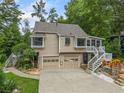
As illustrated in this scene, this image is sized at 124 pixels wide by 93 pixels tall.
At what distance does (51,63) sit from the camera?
138 feet

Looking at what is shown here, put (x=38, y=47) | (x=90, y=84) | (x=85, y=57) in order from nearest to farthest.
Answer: (x=90, y=84), (x=38, y=47), (x=85, y=57)

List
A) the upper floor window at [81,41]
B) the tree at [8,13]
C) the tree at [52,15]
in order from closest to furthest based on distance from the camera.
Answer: the upper floor window at [81,41]
the tree at [8,13]
the tree at [52,15]

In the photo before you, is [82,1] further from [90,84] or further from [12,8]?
[90,84]

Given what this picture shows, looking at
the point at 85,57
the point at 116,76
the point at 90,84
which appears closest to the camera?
the point at 90,84

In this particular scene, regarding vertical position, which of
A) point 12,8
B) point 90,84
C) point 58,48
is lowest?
point 90,84

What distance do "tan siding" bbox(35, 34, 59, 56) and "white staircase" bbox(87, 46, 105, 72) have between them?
499 cm

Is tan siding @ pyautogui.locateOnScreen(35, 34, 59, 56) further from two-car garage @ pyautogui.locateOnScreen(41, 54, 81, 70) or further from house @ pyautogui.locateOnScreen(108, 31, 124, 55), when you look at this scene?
house @ pyautogui.locateOnScreen(108, 31, 124, 55)

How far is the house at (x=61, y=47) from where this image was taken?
135 feet

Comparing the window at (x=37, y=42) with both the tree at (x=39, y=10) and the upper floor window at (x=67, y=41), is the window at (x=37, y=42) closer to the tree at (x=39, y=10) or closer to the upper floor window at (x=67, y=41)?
the upper floor window at (x=67, y=41)

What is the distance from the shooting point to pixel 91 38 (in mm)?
44156

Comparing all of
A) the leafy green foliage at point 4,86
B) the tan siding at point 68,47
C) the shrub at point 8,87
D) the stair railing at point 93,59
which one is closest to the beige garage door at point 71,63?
the tan siding at point 68,47

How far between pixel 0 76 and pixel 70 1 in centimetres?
4095

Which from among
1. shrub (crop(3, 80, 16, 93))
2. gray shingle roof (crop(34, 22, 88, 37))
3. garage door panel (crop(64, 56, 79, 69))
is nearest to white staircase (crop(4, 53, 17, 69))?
gray shingle roof (crop(34, 22, 88, 37))

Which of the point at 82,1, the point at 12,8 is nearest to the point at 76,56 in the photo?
the point at 82,1
